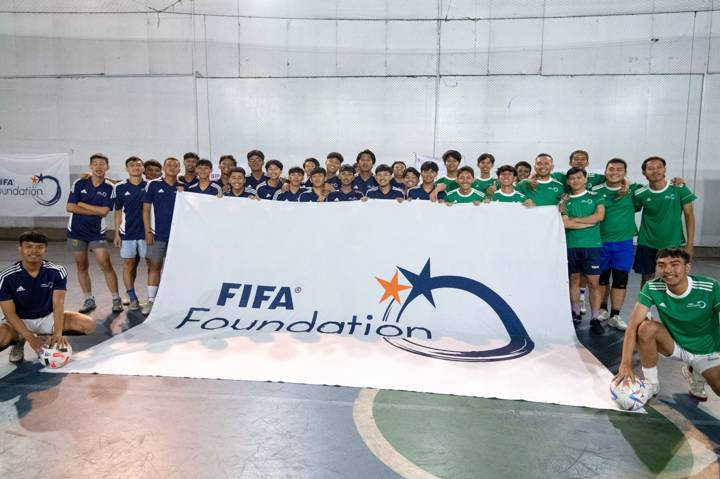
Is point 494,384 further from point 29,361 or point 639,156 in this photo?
point 639,156

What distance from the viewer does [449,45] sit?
344 inches

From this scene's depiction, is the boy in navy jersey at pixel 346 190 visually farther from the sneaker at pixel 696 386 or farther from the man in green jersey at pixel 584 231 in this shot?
the sneaker at pixel 696 386

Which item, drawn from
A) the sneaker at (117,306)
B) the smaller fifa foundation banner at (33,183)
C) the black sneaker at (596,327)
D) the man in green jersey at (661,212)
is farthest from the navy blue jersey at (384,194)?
the smaller fifa foundation banner at (33,183)

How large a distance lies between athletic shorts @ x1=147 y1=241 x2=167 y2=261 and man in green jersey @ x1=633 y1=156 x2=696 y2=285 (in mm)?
4863

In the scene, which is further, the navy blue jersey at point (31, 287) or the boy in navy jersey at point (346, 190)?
the boy in navy jersey at point (346, 190)

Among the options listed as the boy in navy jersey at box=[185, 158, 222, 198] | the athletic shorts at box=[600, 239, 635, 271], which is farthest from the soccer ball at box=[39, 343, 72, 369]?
the athletic shorts at box=[600, 239, 635, 271]

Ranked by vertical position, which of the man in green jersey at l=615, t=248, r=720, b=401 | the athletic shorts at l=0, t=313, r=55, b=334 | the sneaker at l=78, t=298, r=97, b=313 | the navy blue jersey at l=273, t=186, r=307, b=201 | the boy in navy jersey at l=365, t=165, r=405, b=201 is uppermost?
the boy in navy jersey at l=365, t=165, r=405, b=201

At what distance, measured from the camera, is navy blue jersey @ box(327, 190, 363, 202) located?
462 centimetres

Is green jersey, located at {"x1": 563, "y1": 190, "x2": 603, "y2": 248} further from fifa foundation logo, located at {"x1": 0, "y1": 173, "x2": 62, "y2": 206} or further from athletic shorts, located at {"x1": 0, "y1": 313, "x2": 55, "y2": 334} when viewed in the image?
fifa foundation logo, located at {"x1": 0, "y1": 173, "x2": 62, "y2": 206}

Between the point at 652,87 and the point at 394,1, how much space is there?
17.2 ft

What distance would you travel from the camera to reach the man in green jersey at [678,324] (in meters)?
2.66

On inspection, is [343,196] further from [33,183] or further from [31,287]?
[33,183]

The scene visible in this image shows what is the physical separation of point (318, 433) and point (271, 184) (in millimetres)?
3232

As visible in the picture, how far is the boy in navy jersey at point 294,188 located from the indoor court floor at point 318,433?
2.34 metres
